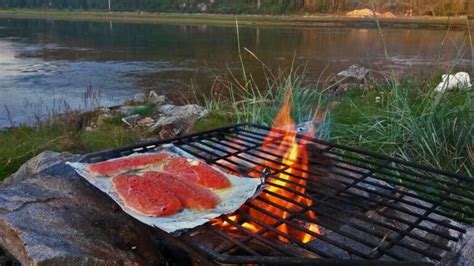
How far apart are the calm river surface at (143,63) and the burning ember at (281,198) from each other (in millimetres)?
3152

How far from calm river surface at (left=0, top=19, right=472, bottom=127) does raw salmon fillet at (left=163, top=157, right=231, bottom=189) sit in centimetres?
400

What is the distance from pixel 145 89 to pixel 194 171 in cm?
1250

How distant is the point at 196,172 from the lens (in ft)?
8.70

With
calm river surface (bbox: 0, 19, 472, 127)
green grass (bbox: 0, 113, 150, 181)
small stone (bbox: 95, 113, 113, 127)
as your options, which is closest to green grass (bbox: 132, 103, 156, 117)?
small stone (bbox: 95, 113, 113, 127)

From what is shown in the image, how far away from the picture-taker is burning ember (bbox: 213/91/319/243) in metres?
2.20

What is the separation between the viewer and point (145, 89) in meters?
Answer: 14.7

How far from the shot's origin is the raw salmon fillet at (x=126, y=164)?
265cm

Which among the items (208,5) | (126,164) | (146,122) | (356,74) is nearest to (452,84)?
(146,122)

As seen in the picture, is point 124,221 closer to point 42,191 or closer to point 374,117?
point 42,191

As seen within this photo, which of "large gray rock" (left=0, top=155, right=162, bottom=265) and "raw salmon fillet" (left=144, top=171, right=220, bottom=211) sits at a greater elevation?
"raw salmon fillet" (left=144, top=171, right=220, bottom=211)

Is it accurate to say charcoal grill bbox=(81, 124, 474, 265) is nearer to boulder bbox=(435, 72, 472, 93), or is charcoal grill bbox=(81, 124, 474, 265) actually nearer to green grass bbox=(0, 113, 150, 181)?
boulder bbox=(435, 72, 472, 93)

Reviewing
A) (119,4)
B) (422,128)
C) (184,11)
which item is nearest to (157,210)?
(422,128)

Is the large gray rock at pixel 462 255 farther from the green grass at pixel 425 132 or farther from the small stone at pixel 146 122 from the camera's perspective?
the small stone at pixel 146 122

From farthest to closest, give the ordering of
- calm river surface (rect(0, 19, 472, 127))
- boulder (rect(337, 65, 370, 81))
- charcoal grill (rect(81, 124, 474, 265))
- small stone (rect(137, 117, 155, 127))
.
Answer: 1. boulder (rect(337, 65, 370, 81))
2. calm river surface (rect(0, 19, 472, 127))
3. small stone (rect(137, 117, 155, 127))
4. charcoal grill (rect(81, 124, 474, 265))
